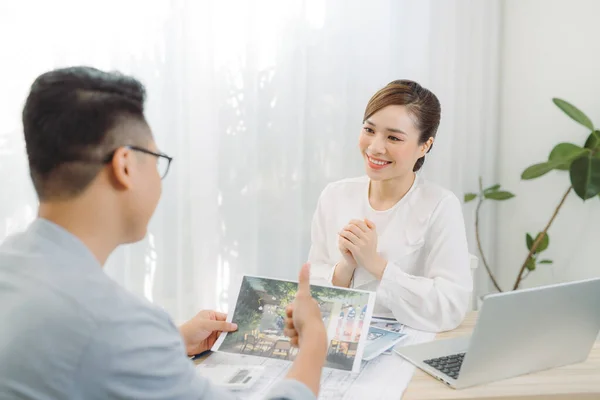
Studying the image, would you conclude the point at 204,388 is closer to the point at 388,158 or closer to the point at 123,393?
the point at 123,393

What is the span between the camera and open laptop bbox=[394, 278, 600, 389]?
1.28 meters

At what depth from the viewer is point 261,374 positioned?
138cm

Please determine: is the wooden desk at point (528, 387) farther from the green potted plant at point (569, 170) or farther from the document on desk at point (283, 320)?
the green potted plant at point (569, 170)

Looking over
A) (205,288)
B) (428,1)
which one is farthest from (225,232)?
(428,1)

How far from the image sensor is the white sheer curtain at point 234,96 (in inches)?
97.3

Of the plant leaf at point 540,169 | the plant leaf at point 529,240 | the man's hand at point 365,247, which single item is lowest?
the plant leaf at point 529,240

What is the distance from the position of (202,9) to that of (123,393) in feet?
6.59

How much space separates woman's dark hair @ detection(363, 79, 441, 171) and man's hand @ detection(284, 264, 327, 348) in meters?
0.91

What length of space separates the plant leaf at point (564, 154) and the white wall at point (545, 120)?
0.73 ft

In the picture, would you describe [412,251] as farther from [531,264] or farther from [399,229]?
[531,264]

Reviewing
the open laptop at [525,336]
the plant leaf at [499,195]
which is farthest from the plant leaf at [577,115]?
the open laptop at [525,336]

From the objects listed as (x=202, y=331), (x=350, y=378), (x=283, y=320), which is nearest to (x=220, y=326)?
(x=202, y=331)

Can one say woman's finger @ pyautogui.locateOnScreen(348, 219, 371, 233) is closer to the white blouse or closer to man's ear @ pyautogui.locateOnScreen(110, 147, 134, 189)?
the white blouse

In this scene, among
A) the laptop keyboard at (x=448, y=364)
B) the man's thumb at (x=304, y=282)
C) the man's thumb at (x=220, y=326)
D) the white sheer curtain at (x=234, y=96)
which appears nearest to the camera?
the man's thumb at (x=304, y=282)
